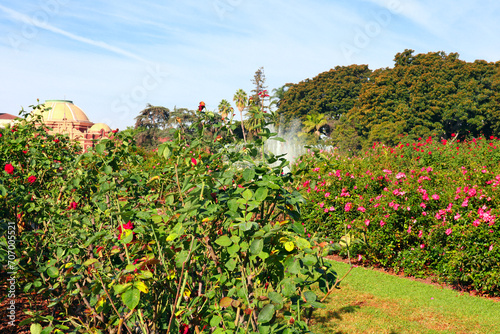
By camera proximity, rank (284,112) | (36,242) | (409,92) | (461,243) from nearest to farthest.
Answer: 1. (36,242)
2. (461,243)
3. (409,92)
4. (284,112)

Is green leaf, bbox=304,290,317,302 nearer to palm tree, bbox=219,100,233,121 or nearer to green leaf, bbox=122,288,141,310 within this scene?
green leaf, bbox=122,288,141,310

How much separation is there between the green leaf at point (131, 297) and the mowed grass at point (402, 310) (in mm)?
2645

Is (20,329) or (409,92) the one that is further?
(409,92)

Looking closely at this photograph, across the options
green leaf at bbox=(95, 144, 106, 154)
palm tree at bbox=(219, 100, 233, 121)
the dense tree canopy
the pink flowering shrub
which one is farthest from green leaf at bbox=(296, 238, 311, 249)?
the dense tree canopy

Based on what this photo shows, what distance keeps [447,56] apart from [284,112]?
67.9 feet

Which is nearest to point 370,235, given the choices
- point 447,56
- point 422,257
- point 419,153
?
point 422,257

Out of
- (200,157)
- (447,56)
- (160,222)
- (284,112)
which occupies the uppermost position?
(447,56)

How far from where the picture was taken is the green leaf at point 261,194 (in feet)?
5.80

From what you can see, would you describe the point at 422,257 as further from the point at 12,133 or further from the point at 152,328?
the point at 12,133

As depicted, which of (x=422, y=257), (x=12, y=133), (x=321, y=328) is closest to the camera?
(x=321, y=328)

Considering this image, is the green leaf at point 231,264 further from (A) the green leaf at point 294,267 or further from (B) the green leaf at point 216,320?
(A) the green leaf at point 294,267

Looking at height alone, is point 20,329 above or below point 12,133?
below

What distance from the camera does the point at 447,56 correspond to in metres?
37.8

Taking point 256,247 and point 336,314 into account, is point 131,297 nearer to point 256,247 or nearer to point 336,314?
point 256,247
